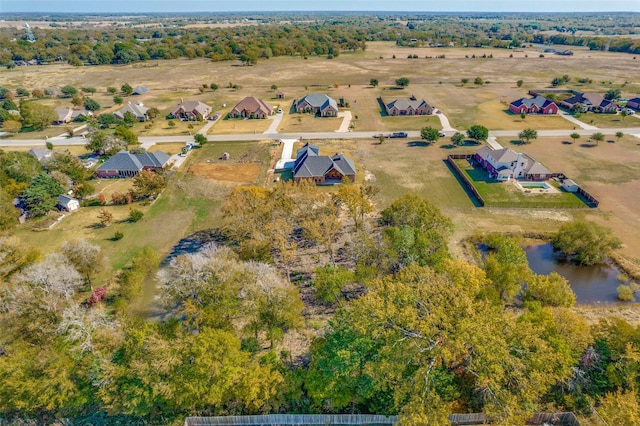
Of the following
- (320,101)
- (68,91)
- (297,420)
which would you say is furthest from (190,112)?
(297,420)

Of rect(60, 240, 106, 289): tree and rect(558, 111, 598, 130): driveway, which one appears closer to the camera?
rect(60, 240, 106, 289): tree

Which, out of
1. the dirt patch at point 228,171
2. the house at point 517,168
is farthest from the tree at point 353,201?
the house at point 517,168

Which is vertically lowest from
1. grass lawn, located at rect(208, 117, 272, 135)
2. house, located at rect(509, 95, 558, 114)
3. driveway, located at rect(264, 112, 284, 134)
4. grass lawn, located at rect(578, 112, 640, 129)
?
grass lawn, located at rect(208, 117, 272, 135)

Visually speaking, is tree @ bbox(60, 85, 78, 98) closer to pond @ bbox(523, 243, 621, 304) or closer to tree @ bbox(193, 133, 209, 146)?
tree @ bbox(193, 133, 209, 146)

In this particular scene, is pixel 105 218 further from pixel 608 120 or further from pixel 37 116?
pixel 608 120

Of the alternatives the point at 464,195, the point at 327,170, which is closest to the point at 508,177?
the point at 464,195

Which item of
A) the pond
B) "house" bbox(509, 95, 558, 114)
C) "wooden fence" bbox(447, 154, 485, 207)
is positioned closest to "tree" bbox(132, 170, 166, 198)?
"wooden fence" bbox(447, 154, 485, 207)
